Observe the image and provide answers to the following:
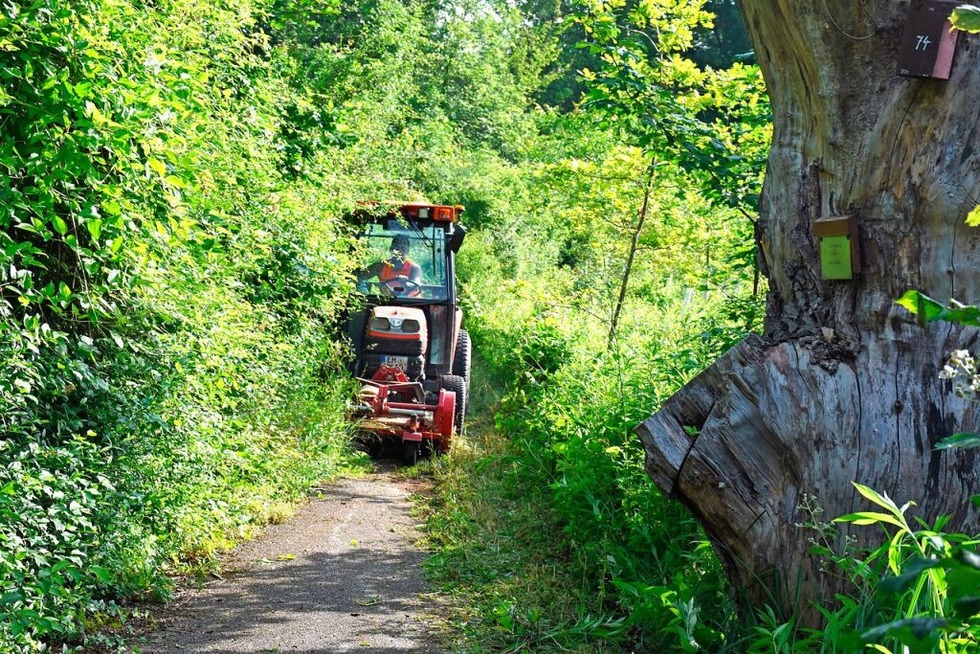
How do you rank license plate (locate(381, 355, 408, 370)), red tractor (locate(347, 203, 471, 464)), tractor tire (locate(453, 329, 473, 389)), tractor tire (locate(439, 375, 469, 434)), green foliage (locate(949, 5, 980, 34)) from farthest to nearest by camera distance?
tractor tire (locate(453, 329, 473, 389))
tractor tire (locate(439, 375, 469, 434))
license plate (locate(381, 355, 408, 370))
red tractor (locate(347, 203, 471, 464))
green foliage (locate(949, 5, 980, 34))

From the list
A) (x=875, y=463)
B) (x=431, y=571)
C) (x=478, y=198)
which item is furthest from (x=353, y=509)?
(x=478, y=198)

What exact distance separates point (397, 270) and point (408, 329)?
3.09 feet

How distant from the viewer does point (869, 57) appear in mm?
3668

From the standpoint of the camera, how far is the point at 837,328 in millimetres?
3760

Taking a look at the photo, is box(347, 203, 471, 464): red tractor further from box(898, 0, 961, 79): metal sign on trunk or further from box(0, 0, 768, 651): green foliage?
box(898, 0, 961, 79): metal sign on trunk

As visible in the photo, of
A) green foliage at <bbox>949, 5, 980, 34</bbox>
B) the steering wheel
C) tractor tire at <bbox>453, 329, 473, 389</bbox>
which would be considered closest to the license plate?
the steering wheel

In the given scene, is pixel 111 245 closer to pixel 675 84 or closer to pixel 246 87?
pixel 246 87

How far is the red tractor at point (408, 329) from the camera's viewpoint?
31.2 feet

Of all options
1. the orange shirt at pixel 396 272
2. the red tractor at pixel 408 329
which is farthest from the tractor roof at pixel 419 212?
the orange shirt at pixel 396 272

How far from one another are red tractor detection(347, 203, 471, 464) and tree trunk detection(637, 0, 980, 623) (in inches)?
221

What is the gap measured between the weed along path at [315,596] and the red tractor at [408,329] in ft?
6.41

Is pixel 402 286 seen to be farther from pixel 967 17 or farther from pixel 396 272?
pixel 967 17

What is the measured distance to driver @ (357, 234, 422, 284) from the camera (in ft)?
35.1

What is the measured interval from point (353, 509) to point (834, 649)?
203 inches
